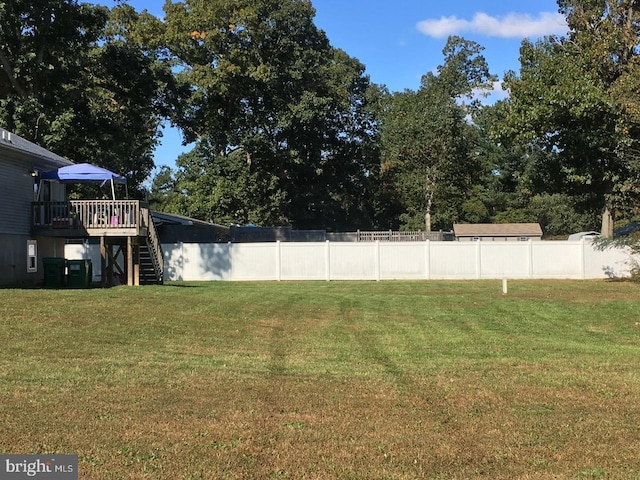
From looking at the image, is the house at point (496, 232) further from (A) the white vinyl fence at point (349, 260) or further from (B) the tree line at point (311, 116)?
(A) the white vinyl fence at point (349, 260)

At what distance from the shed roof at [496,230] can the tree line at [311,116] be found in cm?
370

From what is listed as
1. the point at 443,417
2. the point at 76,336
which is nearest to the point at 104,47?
the point at 76,336

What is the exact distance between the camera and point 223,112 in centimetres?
4106

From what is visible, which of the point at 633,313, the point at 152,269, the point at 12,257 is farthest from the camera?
the point at 152,269

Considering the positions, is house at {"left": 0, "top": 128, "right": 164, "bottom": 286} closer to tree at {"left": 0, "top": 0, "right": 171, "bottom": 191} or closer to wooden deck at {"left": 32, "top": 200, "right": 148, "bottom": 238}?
wooden deck at {"left": 32, "top": 200, "right": 148, "bottom": 238}

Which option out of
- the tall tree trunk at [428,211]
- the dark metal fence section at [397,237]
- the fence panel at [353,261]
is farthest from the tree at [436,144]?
the fence panel at [353,261]

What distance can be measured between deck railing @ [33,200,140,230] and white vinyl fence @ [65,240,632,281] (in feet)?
21.7

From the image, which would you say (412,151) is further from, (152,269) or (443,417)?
(443,417)

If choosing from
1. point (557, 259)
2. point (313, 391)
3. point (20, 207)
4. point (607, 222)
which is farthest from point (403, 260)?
point (313, 391)

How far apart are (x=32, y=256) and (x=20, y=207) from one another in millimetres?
1842

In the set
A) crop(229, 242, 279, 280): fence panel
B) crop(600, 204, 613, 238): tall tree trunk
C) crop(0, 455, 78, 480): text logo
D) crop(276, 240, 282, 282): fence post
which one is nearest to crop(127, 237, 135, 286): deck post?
crop(229, 242, 279, 280): fence panel

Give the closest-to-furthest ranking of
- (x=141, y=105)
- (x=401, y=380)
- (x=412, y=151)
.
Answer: (x=401, y=380) → (x=141, y=105) → (x=412, y=151)

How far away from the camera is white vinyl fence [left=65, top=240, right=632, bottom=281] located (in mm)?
26422

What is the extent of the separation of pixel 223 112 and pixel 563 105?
80.6ft
